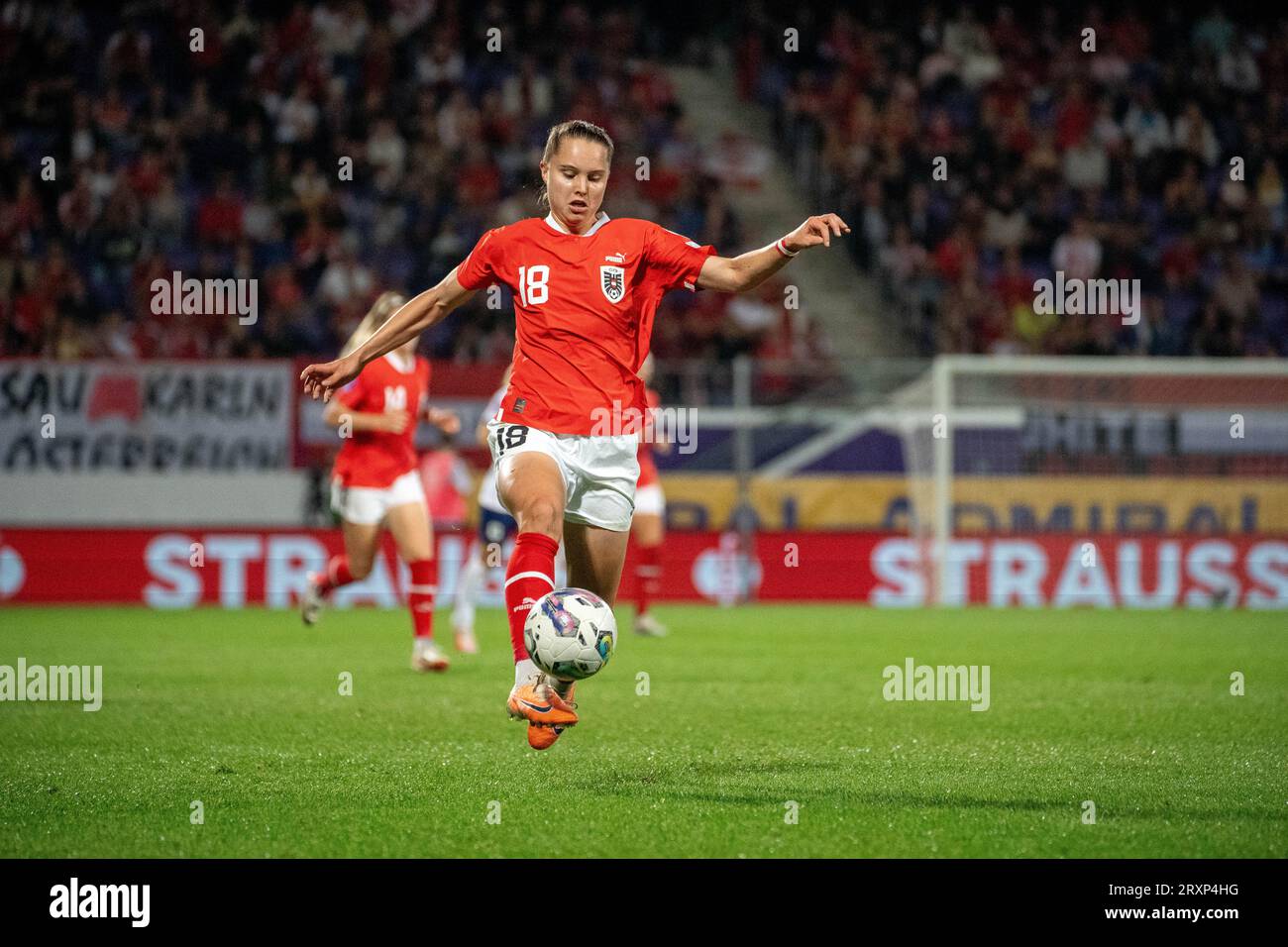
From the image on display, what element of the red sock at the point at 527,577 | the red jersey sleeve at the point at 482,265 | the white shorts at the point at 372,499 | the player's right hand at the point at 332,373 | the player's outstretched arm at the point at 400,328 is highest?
the red jersey sleeve at the point at 482,265

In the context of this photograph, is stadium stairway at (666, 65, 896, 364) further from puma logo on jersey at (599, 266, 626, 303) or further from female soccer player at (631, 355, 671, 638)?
puma logo on jersey at (599, 266, 626, 303)

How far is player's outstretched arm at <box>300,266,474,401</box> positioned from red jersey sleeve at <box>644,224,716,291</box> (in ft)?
2.40

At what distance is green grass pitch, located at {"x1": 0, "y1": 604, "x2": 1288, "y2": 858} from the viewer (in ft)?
17.4

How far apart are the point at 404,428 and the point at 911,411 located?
895 cm

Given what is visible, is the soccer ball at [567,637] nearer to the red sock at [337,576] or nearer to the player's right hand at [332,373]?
the player's right hand at [332,373]

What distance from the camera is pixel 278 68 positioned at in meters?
22.6

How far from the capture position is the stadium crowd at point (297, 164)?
19703 mm

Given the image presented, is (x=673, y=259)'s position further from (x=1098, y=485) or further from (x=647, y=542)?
(x=1098, y=485)

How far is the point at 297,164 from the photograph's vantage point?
2158 cm

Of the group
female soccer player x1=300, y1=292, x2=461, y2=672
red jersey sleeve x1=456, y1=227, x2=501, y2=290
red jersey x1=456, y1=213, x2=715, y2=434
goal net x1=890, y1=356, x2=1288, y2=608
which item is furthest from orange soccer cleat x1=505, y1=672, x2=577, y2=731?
goal net x1=890, y1=356, x2=1288, y2=608

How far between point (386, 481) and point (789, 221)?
46.4 feet

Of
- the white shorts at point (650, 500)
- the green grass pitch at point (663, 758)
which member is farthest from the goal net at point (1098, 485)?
the green grass pitch at point (663, 758)

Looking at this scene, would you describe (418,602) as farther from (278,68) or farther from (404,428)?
(278,68)

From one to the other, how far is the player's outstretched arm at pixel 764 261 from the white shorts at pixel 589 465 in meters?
0.71
